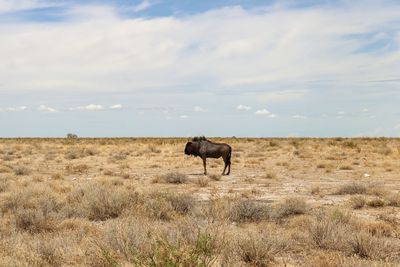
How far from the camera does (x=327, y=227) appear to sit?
8.05 m

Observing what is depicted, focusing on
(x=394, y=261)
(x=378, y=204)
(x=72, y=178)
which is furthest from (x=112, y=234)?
(x=72, y=178)

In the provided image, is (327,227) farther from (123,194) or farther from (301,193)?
(301,193)

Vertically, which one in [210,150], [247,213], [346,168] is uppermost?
[210,150]

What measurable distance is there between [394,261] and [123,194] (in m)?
6.61

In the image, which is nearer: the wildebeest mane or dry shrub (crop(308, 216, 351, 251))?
dry shrub (crop(308, 216, 351, 251))

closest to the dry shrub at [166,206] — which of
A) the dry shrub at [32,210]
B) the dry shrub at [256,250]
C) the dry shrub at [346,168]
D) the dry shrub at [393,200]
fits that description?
the dry shrub at [32,210]

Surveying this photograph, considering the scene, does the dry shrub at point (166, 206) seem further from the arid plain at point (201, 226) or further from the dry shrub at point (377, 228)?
the dry shrub at point (377, 228)

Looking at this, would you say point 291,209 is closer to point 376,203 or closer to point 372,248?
point 376,203

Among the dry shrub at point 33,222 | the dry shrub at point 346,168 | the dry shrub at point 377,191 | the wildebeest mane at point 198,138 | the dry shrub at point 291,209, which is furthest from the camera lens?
the dry shrub at point 346,168

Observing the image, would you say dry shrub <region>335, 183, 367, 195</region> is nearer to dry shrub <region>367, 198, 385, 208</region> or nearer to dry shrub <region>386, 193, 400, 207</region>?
dry shrub <region>386, 193, 400, 207</region>

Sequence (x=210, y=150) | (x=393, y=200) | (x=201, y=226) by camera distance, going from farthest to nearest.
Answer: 1. (x=210, y=150)
2. (x=393, y=200)
3. (x=201, y=226)

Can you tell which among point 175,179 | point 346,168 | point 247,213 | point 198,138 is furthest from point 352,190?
point 346,168

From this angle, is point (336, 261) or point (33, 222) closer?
point (336, 261)

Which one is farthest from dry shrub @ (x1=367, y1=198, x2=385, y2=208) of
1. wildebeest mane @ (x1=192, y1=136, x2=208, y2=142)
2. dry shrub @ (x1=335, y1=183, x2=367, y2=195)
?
wildebeest mane @ (x1=192, y1=136, x2=208, y2=142)
